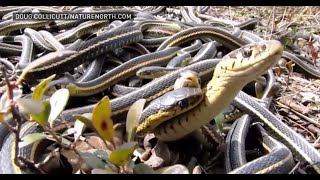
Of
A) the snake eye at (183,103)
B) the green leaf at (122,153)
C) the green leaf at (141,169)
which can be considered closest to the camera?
the green leaf at (122,153)

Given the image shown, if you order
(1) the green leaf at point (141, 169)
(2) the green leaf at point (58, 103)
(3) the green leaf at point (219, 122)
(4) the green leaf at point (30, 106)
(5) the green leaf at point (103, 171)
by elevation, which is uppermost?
(4) the green leaf at point (30, 106)

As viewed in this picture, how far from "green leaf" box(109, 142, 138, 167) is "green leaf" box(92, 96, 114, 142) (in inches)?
1.9

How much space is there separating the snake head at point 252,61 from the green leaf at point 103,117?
0.53 metres

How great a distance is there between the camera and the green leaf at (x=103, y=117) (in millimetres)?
1079

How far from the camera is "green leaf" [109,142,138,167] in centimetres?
110

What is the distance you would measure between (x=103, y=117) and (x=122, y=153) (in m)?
0.11

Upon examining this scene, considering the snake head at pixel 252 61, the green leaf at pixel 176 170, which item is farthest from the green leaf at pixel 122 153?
the snake head at pixel 252 61

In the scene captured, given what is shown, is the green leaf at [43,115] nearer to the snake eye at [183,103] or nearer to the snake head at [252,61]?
the snake eye at [183,103]

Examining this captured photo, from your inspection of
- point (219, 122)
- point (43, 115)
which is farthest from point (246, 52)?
point (43, 115)

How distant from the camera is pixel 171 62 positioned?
2.32 meters

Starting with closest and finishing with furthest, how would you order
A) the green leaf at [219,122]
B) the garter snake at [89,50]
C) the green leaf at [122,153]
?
the green leaf at [122,153] → the green leaf at [219,122] → the garter snake at [89,50]
